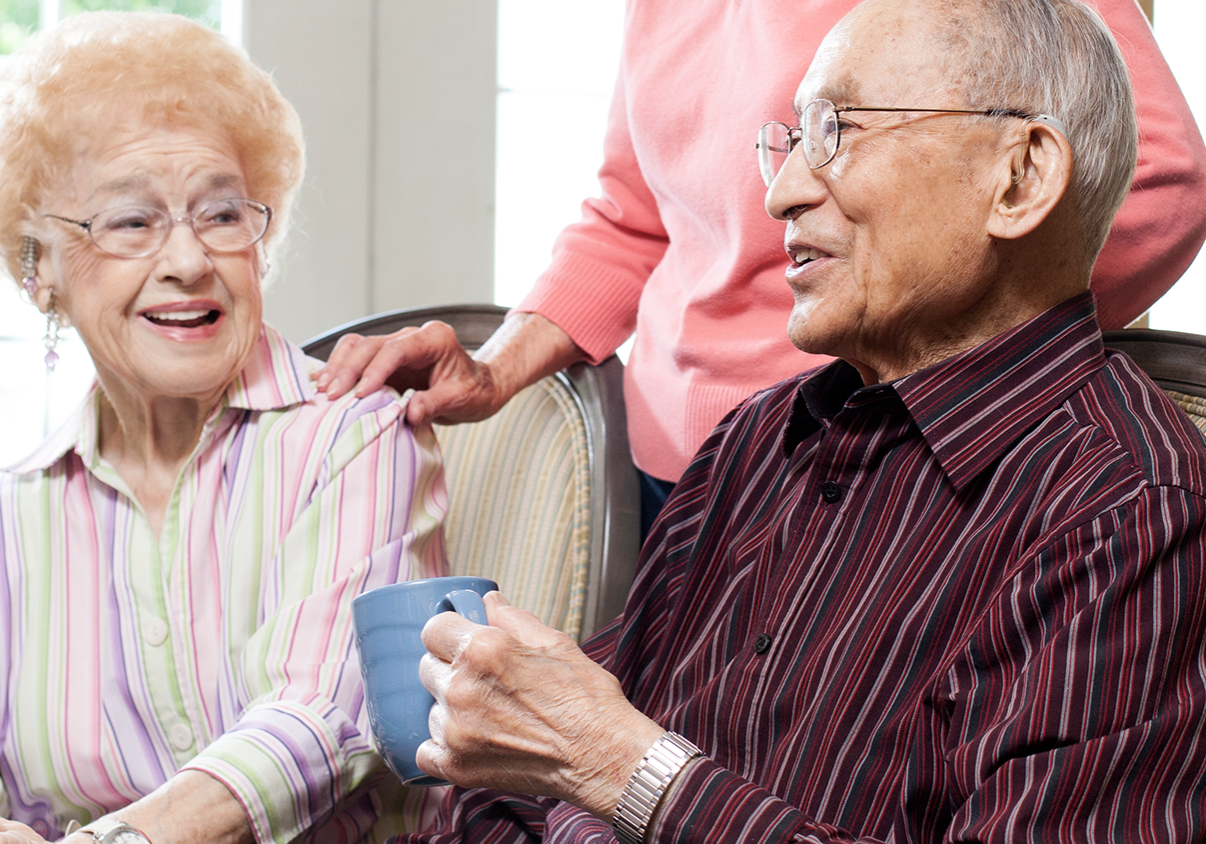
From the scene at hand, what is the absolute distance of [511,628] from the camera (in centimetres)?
95

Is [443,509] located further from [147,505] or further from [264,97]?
[264,97]

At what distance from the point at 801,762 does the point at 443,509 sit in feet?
1.96

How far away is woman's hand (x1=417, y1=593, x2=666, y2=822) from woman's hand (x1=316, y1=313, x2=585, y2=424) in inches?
19.7

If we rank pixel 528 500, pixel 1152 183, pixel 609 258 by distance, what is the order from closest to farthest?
pixel 1152 183, pixel 528 500, pixel 609 258

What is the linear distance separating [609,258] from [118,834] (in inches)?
37.9

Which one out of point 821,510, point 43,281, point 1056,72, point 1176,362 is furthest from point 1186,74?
point 43,281

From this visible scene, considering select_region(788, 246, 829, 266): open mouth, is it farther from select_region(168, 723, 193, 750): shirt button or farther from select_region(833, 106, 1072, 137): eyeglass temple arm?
select_region(168, 723, 193, 750): shirt button

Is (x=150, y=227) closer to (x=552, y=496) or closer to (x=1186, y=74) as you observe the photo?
(x=552, y=496)

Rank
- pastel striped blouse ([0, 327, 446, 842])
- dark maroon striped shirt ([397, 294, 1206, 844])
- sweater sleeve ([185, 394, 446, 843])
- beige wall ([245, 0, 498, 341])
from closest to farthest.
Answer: dark maroon striped shirt ([397, 294, 1206, 844]), sweater sleeve ([185, 394, 446, 843]), pastel striped blouse ([0, 327, 446, 842]), beige wall ([245, 0, 498, 341])

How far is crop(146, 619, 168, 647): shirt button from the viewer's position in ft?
4.37

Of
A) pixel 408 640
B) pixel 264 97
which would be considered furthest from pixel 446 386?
pixel 408 640

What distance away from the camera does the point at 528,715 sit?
36.2 inches

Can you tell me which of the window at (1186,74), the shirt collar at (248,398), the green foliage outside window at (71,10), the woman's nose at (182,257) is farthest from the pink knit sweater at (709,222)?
the window at (1186,74)

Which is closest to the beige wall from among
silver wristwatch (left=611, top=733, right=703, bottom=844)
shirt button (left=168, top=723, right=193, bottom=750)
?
shirt button (left=168, top=723, right=193, bottom=750)
